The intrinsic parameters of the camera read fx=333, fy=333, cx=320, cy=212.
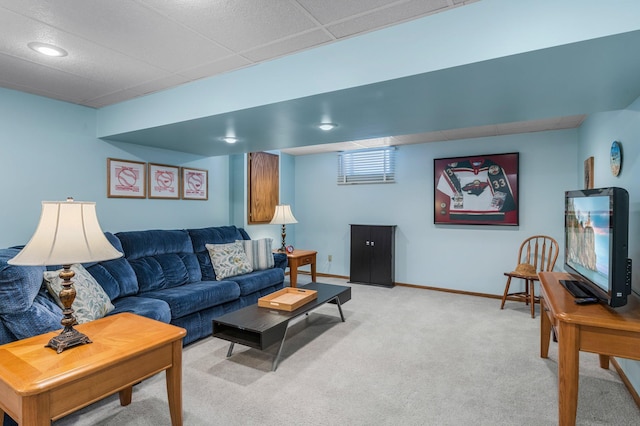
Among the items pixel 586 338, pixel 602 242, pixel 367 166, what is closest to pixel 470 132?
pixel 367 166

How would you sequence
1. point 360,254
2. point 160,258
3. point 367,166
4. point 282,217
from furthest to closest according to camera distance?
point 367,166 → point 360,254 → point 282,217 → point 160,258

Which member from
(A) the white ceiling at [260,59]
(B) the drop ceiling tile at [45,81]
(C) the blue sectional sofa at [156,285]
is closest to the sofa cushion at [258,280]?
(C) the blue sectional sofa at [156,285]

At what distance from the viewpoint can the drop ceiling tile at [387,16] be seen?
169 cm

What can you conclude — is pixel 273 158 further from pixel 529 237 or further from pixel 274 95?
pixel 529 237

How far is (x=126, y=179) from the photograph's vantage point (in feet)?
12.3

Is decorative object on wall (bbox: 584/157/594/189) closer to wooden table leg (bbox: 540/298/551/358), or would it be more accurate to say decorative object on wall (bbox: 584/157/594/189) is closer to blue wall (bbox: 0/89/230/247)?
wooden table leg (bbox: 540/298/551/358)

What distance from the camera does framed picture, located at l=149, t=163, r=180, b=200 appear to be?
4016 millimetres

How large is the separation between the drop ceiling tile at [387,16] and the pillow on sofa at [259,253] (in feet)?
9.90

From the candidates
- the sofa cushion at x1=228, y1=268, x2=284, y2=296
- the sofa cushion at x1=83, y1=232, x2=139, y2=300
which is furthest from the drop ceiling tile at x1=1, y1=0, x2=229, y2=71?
the sofa cushion at x1=228, y1=268, x2=284, y2=296

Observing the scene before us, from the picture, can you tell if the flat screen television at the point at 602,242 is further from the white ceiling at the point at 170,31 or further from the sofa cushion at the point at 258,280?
the sofa cushion at the point at 258,280

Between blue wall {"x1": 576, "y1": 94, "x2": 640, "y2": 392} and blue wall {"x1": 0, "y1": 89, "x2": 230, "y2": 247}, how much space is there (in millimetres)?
4469

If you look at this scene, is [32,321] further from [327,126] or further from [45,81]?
[327,126]

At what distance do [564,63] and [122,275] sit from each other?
11.8 ft

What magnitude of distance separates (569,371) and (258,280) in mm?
2985
